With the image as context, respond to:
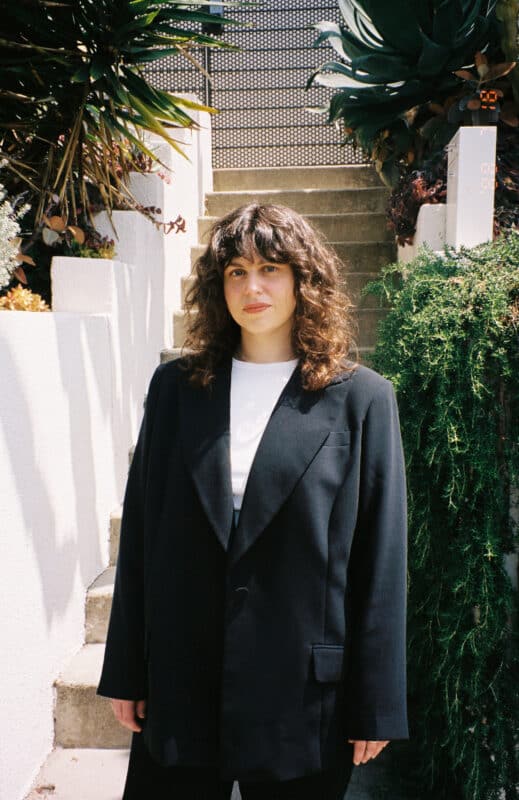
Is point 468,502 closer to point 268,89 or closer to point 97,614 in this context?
point 97,614

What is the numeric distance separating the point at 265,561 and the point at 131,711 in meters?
0.50

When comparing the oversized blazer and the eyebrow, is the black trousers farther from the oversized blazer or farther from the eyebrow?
the eyebrow

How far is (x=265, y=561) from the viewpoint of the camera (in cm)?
144

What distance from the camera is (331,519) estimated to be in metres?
1.46

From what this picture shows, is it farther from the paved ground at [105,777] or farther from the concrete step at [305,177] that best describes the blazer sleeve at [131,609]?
the concrete step at [305,177]

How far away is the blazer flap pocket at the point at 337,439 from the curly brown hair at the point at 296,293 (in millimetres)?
109

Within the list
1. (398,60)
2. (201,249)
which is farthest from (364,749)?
(201,249)

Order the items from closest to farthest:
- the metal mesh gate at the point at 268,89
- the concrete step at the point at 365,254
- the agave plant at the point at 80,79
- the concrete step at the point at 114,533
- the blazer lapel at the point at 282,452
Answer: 1. the blazer lapel at the point at 282,452
2. the agave plant at the point at 80,79
3. the concrete step at the point at 114,533
4. the concrete step at the point at 365,254
5. the metal mesh gate at the point at 268,89

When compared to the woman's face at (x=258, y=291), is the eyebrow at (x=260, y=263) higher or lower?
higher

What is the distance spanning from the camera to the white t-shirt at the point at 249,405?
1.50m

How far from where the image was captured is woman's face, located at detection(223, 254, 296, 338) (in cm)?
153

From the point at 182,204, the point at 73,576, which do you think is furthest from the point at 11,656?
the point at 182,204

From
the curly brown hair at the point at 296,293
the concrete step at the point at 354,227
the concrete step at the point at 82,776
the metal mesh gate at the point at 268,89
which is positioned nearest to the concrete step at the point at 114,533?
the concrete step at the point at 82,776

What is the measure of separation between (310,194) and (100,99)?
7.26ft
